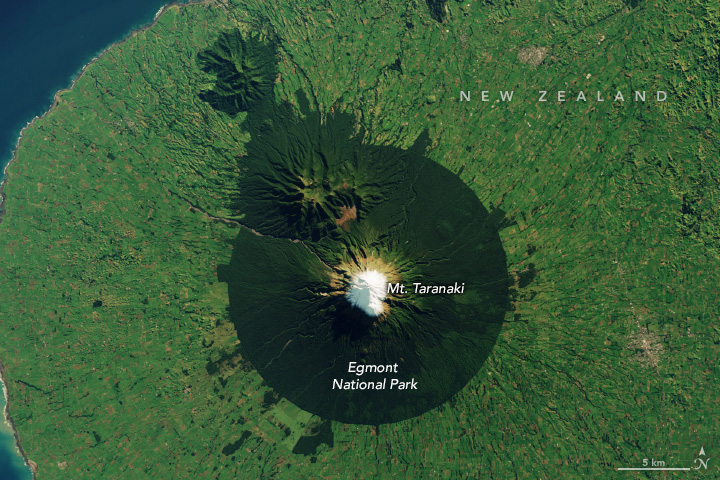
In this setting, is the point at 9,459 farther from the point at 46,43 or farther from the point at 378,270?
the point at 46,43

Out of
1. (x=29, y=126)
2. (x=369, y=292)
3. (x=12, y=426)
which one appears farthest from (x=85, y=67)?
(x=369, y=292)

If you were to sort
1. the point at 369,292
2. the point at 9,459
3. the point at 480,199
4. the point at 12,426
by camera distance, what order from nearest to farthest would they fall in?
1. the point at 369,292
2. the point at 480,199
3. the point at 12,426
4. the point at 9,459

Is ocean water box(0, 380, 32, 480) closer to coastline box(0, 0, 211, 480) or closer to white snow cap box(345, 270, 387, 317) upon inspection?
coastline box(0, 0, 211, 480)

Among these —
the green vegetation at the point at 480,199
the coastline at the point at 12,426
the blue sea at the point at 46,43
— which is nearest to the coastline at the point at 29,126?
the coastline at the point at 12,426

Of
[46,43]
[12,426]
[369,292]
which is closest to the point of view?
[369,292]

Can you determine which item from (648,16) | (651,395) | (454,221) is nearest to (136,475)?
(454,221)

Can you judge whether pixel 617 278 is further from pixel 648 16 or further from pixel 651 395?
pixel 648 16

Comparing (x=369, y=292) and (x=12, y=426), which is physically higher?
(x=369, y=292)
